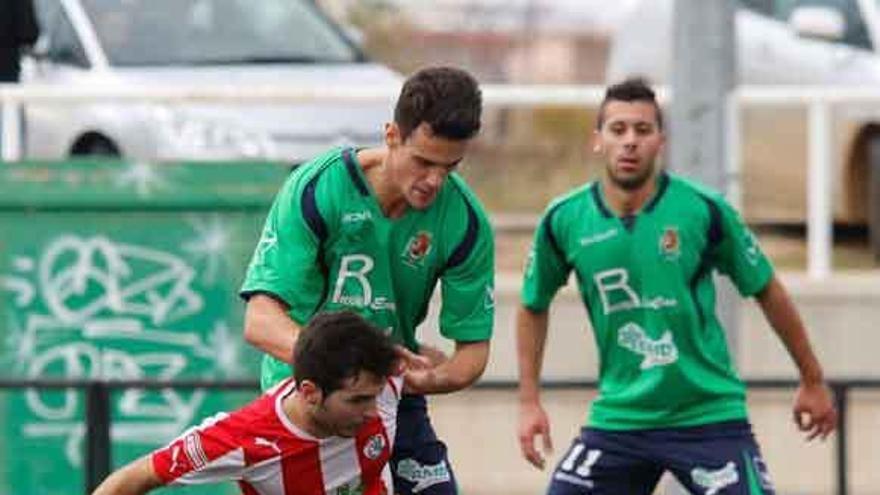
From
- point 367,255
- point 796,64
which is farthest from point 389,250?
point 796,64

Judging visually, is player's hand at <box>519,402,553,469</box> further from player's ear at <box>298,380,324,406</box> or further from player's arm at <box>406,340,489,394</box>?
player's ear at <box>298,380,324,406</box>

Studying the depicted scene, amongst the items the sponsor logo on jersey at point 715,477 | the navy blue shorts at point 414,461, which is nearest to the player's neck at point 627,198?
the sponsor logo on jersey at point 715,477

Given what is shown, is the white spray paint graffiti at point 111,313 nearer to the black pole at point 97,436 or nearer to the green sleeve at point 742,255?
the black pole at point 97,436

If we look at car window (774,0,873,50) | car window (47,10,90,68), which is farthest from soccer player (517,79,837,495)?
car window (774,0,873,50)

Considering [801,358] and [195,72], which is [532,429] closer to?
[801,358]

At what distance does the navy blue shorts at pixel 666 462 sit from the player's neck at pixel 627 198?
2.25 ft

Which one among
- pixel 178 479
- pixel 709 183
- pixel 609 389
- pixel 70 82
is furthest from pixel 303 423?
pixel 70 82

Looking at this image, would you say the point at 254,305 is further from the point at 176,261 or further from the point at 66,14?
the point at 66,14

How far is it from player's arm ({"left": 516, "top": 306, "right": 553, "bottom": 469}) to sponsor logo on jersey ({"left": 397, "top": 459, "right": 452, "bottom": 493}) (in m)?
1.49

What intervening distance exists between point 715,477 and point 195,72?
5.71 m

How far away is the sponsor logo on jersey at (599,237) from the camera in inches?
368

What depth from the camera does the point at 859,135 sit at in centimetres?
1501

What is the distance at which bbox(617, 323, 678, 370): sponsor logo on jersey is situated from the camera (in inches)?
368

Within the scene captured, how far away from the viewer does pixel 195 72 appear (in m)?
14.4
